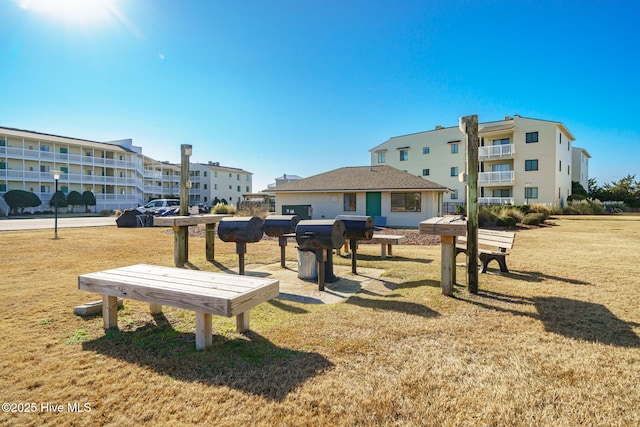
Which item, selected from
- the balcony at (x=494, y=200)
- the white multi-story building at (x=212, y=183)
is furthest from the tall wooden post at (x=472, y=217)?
the white multi-story building at (x=212, y=183)

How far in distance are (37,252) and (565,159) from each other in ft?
144

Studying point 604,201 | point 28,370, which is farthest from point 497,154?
point 28,370

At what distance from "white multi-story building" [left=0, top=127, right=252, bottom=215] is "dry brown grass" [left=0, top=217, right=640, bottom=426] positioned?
4170 cm

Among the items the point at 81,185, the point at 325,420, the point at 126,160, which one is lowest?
the point at 325,420

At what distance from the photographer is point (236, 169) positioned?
6612 centimetres

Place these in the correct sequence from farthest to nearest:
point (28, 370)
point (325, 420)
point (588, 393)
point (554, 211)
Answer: point (554, 211) → point (28, 370) → point (588, 393) → point (325, 420)

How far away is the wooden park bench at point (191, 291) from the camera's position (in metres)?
3.21

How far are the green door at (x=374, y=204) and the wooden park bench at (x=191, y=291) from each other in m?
18.1

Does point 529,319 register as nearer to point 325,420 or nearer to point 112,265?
point 325,420

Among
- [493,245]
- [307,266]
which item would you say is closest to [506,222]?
[493,245]

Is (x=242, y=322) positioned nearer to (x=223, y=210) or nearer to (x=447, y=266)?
(x=447, y=266)

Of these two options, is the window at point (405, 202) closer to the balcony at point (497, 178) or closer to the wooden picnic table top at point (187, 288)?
the balcony at point (497, 178)

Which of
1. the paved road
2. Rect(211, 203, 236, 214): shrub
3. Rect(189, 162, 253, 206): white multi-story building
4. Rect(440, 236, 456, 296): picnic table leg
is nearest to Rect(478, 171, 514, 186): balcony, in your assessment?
Rect(211, 203, 236, 214): shrub

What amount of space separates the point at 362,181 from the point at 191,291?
786 inches
